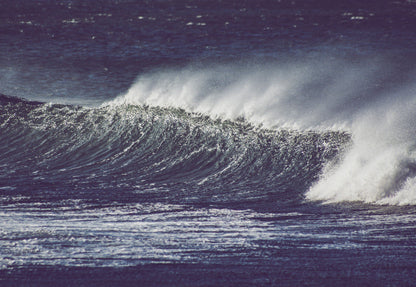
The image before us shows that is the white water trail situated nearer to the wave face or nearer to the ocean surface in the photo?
the ocean surface

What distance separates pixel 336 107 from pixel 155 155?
17.2 feet

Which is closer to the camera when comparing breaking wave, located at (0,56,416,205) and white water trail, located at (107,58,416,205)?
white water trail, located at (107,58,416,205)

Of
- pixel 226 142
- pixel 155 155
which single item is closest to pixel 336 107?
pixel 226 142

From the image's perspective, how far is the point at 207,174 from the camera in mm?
13664

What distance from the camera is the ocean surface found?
809cm

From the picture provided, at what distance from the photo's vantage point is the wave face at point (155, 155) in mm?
12484

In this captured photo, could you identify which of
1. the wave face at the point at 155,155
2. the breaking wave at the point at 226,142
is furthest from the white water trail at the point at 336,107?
the wave face at the point at 155,155

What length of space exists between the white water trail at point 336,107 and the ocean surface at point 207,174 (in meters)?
0.05

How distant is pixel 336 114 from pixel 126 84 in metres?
11.2

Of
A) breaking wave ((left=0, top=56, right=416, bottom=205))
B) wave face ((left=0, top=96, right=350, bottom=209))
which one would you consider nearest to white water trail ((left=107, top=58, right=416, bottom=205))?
breaking wave ((left=0, top=56, right=416, bottom=205))

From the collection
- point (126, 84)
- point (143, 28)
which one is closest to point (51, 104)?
point (126, 84)

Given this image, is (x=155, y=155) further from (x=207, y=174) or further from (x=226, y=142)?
(x=207, y=174)

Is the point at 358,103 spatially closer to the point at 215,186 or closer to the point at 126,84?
the point at 215,186

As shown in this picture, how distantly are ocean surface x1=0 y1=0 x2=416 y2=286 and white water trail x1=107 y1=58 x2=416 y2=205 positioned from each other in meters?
0.05
